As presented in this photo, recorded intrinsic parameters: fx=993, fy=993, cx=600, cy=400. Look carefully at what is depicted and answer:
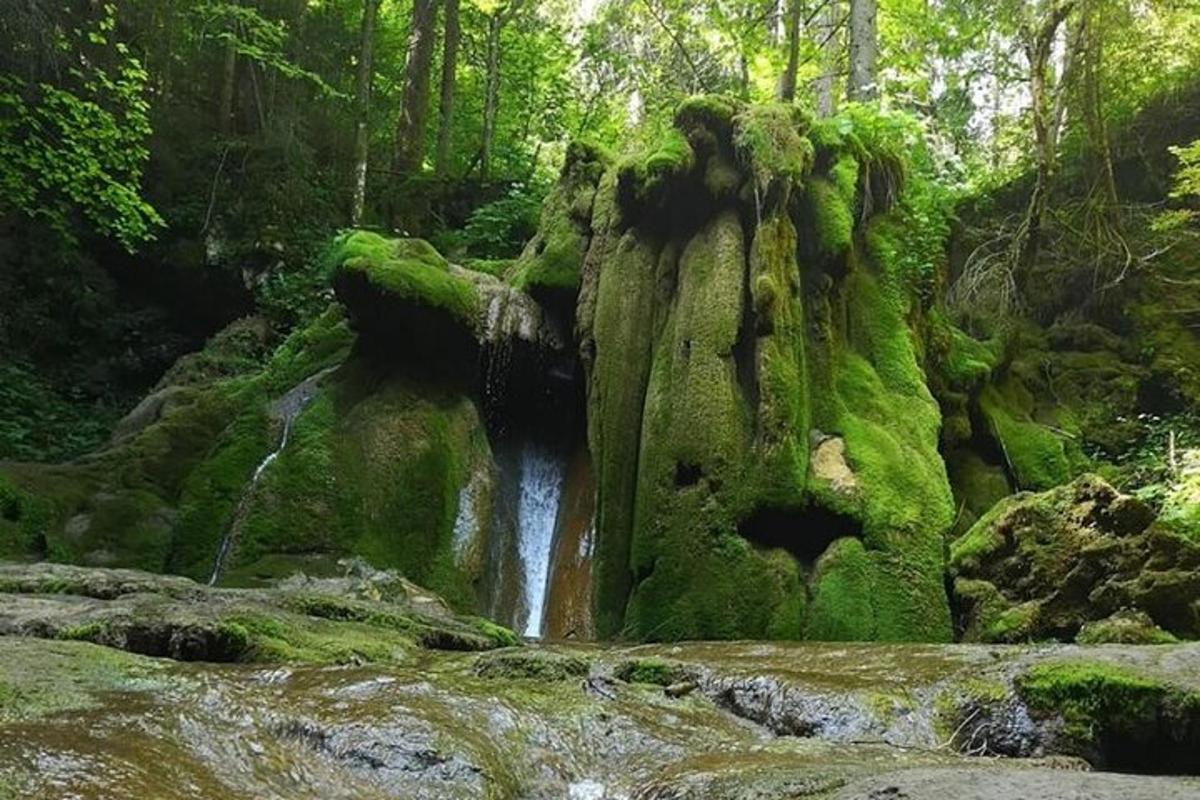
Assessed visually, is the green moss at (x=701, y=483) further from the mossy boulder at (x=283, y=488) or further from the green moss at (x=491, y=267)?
the green moss at (x=491, y=267)

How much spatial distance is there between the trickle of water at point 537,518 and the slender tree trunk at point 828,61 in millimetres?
7146

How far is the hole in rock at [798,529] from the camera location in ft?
32.3

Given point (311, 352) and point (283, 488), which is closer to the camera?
point (283, 488)

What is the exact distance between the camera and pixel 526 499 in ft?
42.0

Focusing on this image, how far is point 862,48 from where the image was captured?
14047 millimetres

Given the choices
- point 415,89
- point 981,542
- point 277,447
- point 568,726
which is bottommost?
point 568,726

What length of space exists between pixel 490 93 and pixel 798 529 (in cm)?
1386

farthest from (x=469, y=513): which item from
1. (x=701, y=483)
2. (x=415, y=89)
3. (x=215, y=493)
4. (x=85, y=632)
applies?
(x=415, y=89)

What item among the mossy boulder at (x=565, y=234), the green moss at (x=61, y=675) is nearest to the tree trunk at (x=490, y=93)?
the mossy boulder at (x=565, y=234)

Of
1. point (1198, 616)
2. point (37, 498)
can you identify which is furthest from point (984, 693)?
point (37, 498)

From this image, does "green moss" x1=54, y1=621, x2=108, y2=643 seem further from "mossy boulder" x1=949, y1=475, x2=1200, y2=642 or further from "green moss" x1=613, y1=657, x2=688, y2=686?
"mossy boulder" x1=949, y1=475, x2=1200, y2=642

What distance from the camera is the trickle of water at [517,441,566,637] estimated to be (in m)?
11.7

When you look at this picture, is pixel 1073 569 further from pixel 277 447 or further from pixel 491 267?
pixel 491 267

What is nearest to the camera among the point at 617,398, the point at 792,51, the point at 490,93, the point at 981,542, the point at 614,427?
the point at 981,542
